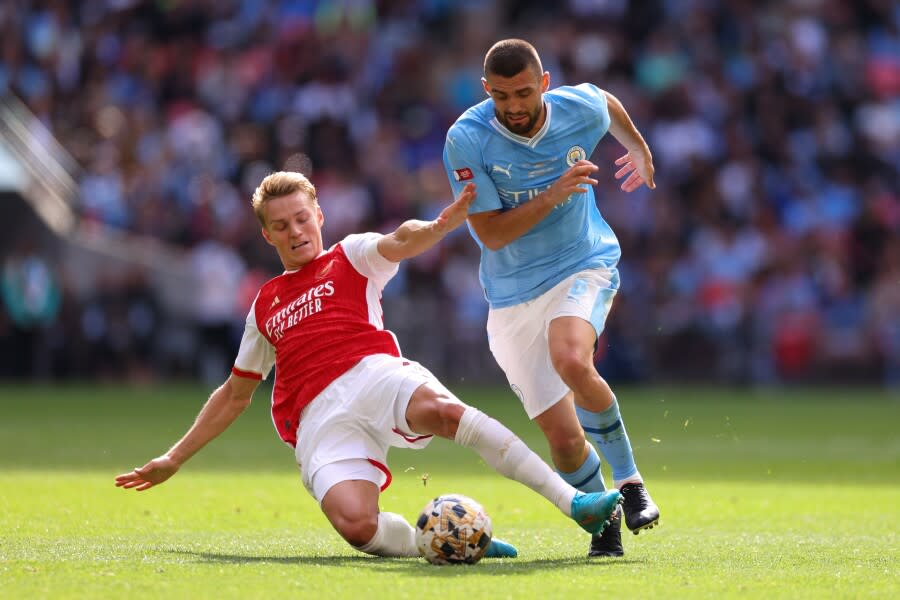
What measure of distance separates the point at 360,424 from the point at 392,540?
0.58 metres

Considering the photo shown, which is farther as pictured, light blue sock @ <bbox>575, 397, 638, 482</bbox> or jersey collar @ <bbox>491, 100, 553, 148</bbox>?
jersey collar @ <bbox>491, 100, 553, 148</bbox>

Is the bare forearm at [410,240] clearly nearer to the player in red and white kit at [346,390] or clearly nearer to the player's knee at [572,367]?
the player in red and white kit at [346,390]

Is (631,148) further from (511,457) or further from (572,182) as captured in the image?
(511,457)

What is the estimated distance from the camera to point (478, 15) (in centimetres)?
2384

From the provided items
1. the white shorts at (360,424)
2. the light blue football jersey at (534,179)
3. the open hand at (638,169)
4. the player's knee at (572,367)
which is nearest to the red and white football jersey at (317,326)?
the white shorts at (360,424)

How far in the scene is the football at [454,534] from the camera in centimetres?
626

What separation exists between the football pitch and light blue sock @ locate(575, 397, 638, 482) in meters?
0.39

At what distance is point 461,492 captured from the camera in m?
9.64

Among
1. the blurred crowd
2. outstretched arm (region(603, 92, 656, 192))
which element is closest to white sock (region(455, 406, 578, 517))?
outstretched arm (region(603, 92, 656, 192))

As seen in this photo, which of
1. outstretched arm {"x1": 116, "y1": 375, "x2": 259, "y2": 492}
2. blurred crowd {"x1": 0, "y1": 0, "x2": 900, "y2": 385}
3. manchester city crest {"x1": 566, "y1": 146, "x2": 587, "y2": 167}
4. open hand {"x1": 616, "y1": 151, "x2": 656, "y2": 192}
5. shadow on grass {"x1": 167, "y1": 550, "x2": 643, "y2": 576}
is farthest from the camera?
blurred crowd {"x1": 0, "y1": 0, "x2": 900, "y2": 385}

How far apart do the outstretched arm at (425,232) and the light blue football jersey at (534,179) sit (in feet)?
1.23

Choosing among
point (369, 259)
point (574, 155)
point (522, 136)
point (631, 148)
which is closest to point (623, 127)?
point (631, 148)

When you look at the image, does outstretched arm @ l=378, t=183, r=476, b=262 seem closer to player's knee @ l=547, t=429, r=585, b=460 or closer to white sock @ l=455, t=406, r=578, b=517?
white sock @ l=455, t=406, r=578, b=517

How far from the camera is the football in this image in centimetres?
626
